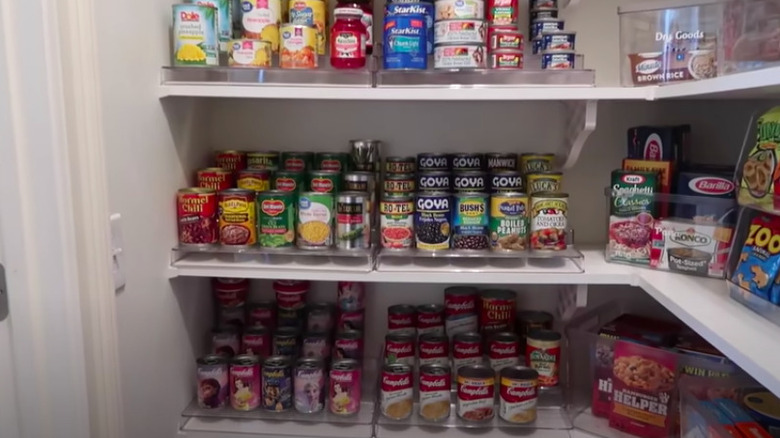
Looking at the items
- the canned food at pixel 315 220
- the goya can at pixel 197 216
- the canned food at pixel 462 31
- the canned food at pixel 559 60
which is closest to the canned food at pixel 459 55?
the canned food at pixel 462 31

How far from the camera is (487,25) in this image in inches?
54.9

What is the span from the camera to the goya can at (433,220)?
1383mm

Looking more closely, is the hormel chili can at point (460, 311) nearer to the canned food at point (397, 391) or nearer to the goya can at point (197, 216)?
the canned food at point (397, 391)

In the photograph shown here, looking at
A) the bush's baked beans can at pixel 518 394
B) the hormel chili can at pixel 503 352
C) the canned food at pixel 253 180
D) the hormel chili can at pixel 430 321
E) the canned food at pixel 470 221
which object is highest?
the canned food at pixel 253 180

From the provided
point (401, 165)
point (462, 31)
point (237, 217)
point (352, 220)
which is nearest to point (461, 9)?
point (462, 31)

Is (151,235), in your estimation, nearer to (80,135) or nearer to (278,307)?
(80,135)

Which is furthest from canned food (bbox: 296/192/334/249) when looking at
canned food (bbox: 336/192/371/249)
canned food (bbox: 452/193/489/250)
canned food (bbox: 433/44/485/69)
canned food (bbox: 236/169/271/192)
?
canned food (bbox: 433/44/485/69)

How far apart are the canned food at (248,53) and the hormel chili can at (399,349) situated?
0.69 meters

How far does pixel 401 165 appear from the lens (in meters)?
1.54

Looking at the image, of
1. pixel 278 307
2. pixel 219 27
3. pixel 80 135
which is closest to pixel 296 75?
pixel 219 27

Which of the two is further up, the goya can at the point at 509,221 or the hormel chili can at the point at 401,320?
the goya can at the point at 509,221

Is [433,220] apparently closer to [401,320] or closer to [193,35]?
[401,320]

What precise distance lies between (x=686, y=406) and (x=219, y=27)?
4.00ft

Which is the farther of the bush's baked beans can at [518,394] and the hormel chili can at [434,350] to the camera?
the hormel chili can at [434,350]
